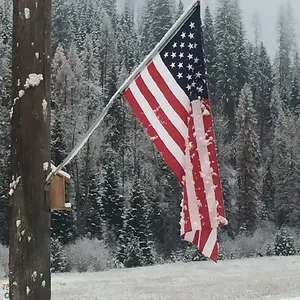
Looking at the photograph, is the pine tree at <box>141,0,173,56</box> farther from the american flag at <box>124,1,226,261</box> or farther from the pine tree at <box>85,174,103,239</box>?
the american flag at <box>124,1,226,261</box>

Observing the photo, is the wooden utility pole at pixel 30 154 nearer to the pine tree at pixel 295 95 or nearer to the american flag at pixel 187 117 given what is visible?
the american flag at pixel 187 117

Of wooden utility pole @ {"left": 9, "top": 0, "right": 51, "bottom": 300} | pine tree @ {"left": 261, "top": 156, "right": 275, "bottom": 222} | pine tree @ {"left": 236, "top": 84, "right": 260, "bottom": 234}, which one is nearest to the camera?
wooden utility pole @ {"left": 9, "top": 0, "right": 51, "bottom": 300}

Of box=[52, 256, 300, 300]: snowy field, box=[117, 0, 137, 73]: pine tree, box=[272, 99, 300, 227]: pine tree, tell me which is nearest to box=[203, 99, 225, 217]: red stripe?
box=[52, 256, 300, 300]: snowy field

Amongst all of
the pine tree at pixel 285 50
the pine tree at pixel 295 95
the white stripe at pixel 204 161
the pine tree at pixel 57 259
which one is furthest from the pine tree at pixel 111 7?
the white stripe at pixel 204 161

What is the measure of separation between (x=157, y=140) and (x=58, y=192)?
79 centimetres

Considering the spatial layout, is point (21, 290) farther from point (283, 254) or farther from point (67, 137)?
point (67, 137)

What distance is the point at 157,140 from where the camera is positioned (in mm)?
3729

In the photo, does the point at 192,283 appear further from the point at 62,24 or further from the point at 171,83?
the point at 62,24

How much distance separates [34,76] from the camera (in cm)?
315

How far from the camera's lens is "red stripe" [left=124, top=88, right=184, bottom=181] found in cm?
367

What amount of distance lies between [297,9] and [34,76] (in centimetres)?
8489

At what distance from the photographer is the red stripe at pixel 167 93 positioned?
3686 millimetres

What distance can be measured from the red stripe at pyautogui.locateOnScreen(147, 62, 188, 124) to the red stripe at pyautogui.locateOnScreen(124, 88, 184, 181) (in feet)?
0.59

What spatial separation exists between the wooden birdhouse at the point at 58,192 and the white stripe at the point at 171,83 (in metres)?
0.92
